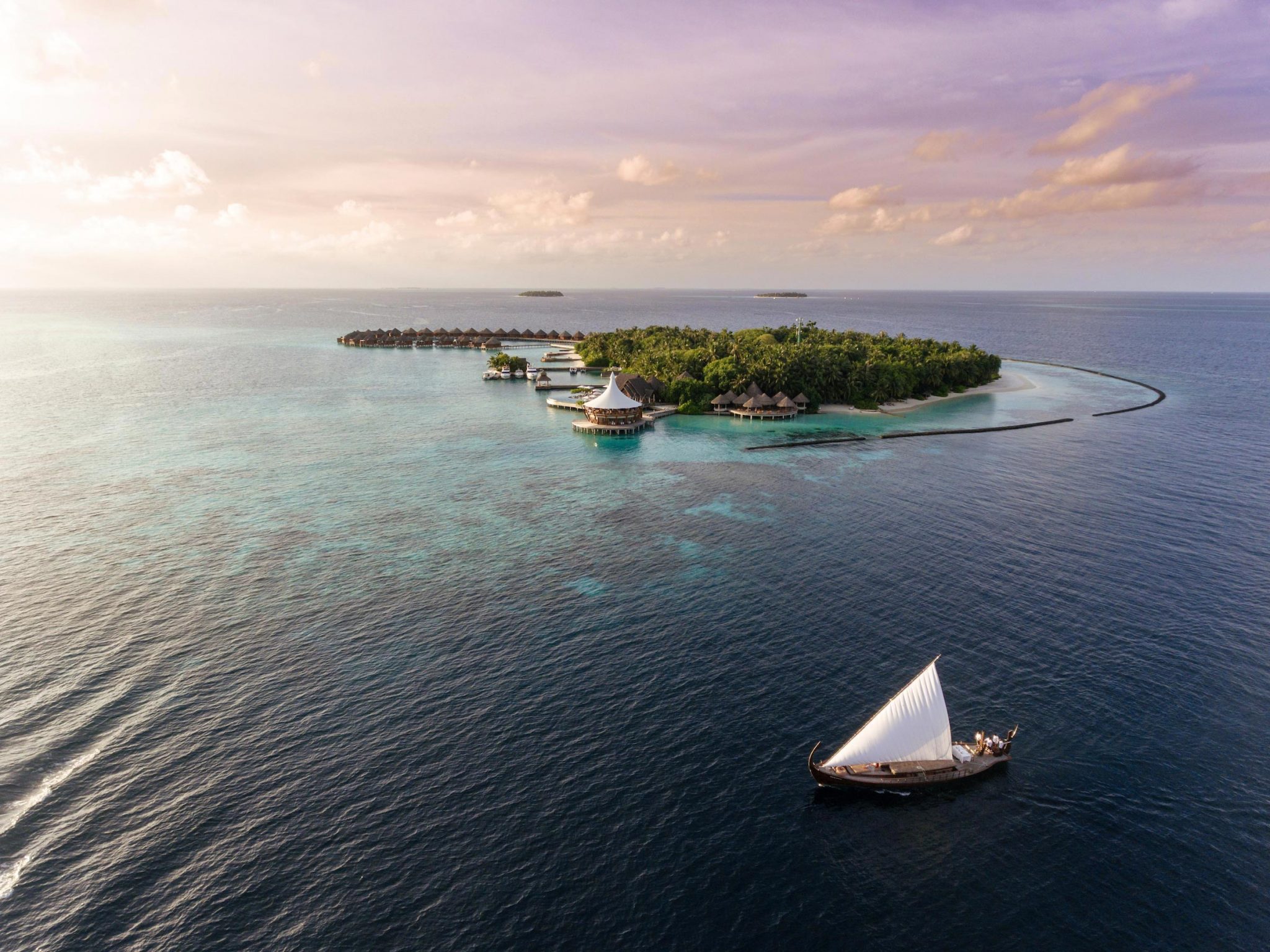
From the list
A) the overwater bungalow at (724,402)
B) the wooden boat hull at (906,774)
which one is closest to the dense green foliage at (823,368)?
the overwater bungalow at (724,402)

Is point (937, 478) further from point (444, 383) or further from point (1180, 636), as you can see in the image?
point (444, 383)

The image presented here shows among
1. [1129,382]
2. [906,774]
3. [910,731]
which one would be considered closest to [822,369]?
[1129,382]

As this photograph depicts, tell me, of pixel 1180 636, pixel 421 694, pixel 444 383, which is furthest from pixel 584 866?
pixel 444 383

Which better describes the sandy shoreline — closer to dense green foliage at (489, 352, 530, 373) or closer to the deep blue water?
the deep blue water

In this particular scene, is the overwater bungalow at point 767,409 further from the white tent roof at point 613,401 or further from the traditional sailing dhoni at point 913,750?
the traditional sailing dhoni at point 913,750

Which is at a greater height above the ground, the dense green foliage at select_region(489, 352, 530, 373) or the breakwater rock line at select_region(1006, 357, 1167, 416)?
the dense green foliage at select_region(489, 352, 530, 373)

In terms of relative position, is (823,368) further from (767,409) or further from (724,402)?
(724,402)

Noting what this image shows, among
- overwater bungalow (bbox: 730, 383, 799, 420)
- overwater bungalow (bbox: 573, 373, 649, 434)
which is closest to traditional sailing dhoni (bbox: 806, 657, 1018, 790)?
overwater bungalow (bbox: 573, 373, 649, 434)
